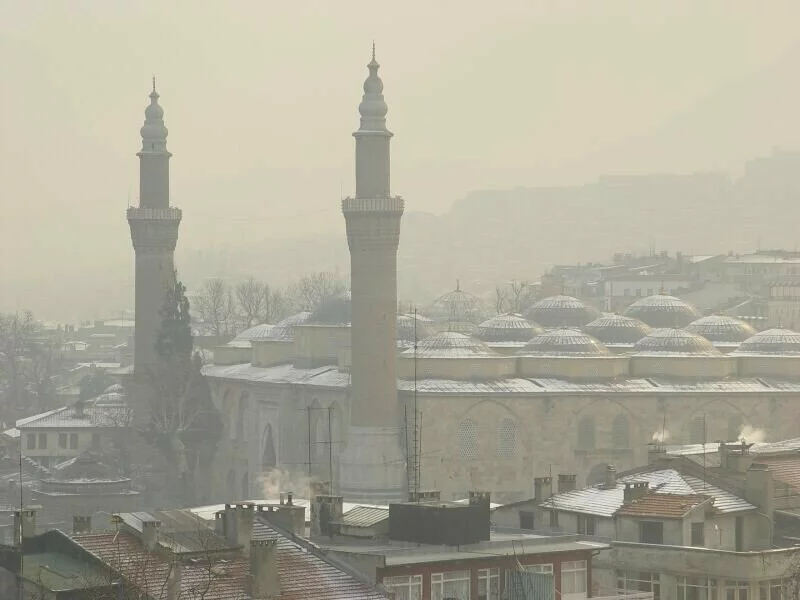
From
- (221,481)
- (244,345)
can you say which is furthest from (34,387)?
(221,481)

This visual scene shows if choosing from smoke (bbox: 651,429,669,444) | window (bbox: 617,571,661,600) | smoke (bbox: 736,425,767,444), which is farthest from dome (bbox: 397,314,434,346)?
window (bbox: 617,571,661,600)

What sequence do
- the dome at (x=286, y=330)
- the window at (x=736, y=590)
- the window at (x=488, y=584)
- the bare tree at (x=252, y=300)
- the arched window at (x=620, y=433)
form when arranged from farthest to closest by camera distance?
the bare tree at (x=252, y=300), the dome at (x=286, y=330), the arched window at (x=620, y=433), the window at (x=736, y=590), the window at (x=488, y=584)

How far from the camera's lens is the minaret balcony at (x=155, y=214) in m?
80.0

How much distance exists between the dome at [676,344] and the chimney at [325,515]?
139 feet

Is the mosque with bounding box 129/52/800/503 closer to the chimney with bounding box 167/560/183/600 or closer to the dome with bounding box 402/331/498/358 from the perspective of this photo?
Answer: the dome with bounding box 402/331/498/358

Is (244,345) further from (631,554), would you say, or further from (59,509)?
(631,554)

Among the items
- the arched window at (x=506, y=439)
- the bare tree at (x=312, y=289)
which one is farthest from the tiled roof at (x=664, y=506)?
the bare tree at (x=312, y=289)

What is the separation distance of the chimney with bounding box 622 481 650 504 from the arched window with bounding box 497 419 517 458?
34.5 m

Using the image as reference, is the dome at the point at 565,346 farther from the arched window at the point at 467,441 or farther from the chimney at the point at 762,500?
the chimney at the point at 762,500

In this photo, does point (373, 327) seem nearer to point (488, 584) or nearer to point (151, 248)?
point (151, 248)

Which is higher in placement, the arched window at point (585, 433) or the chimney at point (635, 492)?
the chimney at point (635, 492)

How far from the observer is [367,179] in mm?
67562

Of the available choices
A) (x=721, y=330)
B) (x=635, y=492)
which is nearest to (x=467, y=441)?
(x=721, y=330)

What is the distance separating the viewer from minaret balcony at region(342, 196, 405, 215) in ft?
219
